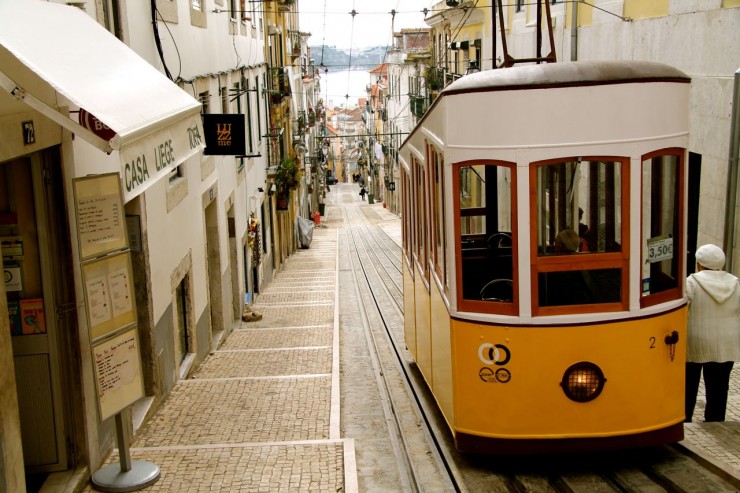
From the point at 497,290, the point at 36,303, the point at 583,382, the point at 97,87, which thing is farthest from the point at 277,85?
the point at 583,382

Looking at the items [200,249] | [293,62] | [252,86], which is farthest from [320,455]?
[293,62]

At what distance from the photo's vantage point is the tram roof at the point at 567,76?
18.2 feet

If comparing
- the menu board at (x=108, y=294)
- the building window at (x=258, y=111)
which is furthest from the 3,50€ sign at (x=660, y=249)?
the building window at (x=258, y=111)

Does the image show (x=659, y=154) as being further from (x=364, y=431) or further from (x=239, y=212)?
(x=239, y=212)

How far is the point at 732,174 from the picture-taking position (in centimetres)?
944

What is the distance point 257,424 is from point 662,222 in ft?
12.9

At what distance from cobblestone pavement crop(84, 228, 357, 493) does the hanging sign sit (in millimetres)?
2870

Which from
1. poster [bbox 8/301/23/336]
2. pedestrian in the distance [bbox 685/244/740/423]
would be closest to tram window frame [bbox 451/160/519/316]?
pedestrian in the distance [bbox 685/244/740/423]

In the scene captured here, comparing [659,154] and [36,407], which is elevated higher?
[659,154]

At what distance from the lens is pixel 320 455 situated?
6430mm

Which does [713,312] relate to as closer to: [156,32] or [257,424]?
[257,424]

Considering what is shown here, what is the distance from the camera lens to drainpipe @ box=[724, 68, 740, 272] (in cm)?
917

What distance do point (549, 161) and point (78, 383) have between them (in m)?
3.59

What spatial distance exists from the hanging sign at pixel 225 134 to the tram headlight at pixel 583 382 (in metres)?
7.40
